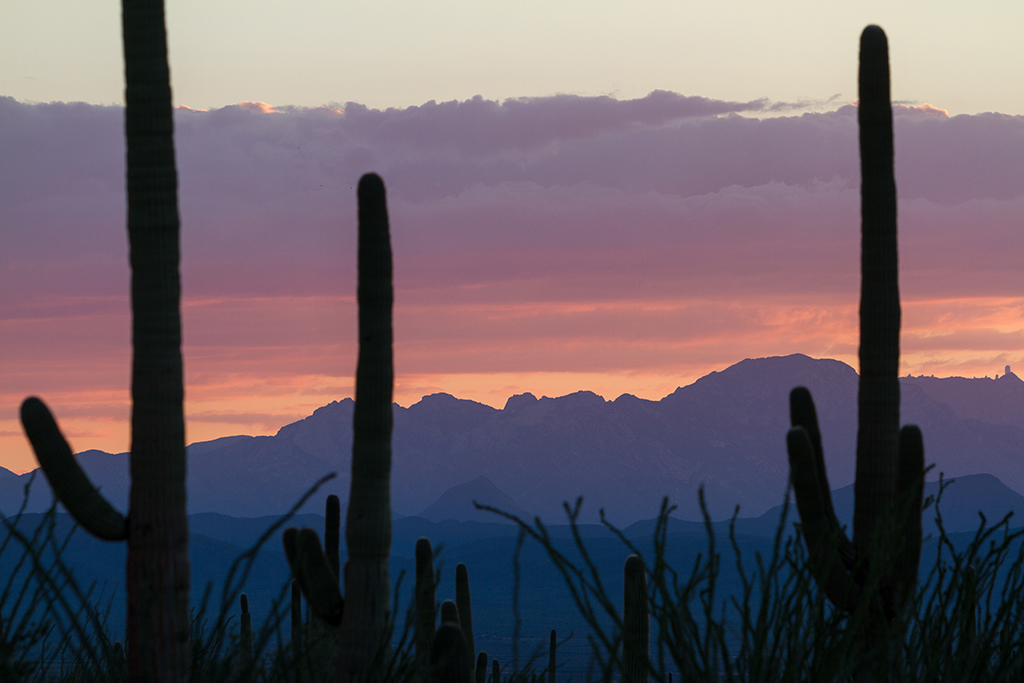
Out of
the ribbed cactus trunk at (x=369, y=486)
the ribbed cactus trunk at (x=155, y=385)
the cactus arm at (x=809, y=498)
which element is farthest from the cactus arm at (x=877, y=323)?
the ribbed cactus trunk at (x=155, y=385)

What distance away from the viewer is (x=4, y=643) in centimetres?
545

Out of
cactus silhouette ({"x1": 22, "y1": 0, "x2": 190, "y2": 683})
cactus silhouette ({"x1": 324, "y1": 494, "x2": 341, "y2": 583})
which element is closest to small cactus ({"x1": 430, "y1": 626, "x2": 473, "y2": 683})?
cactus silhouette ({"x1": 22, "y1": 0, "x2": 190, "y2": 683})

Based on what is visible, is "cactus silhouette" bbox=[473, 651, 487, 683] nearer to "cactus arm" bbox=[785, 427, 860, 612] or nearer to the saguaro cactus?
the saguaro cactus

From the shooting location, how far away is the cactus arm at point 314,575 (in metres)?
6.44

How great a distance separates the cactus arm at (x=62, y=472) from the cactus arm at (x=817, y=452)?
4078mm

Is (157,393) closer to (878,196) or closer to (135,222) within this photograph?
(135,222)

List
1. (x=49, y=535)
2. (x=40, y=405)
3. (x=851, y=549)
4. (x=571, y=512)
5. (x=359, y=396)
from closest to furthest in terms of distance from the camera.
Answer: (x=571, y=512) → (x=49, y=535) → (x=40, y=405) → (x=851, y=549) → (x=359, y=396)

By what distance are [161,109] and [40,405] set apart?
1.89m

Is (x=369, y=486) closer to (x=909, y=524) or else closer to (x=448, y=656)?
(x=448, y=656)

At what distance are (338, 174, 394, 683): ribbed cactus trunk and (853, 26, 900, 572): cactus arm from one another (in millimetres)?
2995

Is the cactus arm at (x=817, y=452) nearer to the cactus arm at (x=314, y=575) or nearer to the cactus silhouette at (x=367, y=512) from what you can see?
the cactus silhouette at (x=367, y=512)

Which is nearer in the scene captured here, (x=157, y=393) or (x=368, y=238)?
(x=157, y=393)

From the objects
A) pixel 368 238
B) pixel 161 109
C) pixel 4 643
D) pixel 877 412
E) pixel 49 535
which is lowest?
pixel 4 643

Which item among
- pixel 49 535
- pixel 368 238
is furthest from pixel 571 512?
pixel 368 238
